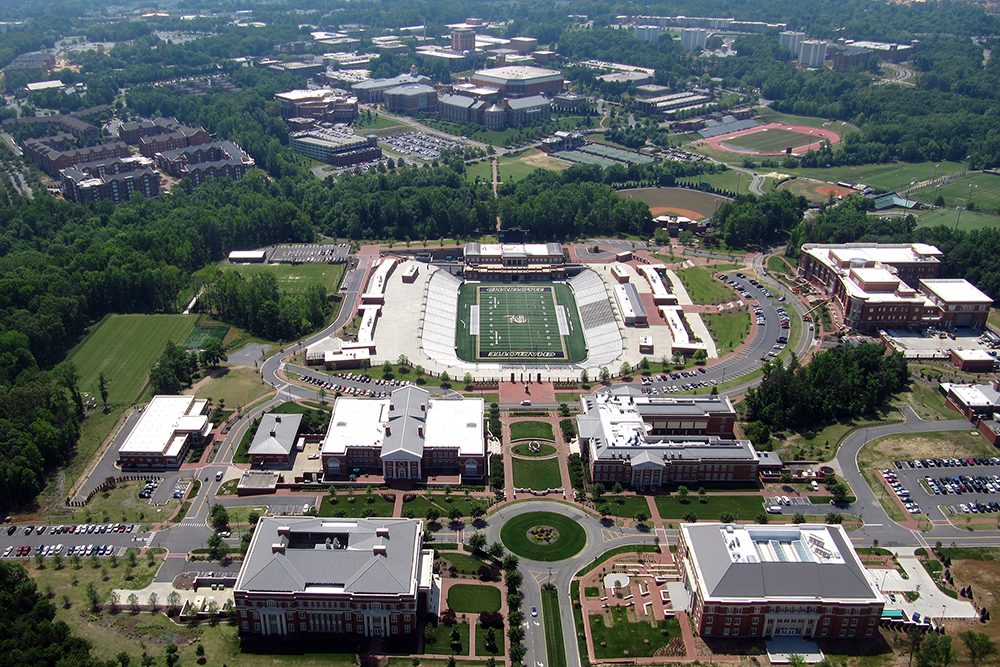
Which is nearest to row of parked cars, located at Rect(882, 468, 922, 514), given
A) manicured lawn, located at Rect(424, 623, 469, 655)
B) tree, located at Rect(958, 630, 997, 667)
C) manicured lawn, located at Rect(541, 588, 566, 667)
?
tree, located at Rect(958, 630, 997, 667)

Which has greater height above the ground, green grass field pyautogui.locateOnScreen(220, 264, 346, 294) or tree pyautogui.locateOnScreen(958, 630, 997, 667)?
tree pyautogui.locateOnScreen(958, 630, 997, 667)

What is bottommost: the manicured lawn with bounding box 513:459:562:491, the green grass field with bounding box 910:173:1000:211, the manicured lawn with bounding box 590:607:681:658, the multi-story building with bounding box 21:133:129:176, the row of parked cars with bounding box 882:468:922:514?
the manicured lawn with bounding box 513:459:562:491

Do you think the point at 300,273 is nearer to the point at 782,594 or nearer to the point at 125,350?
the point at 125,350

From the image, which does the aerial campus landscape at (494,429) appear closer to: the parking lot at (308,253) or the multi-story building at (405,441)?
the multi-story building at (405,441)

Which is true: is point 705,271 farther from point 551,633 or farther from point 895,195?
point 551,633

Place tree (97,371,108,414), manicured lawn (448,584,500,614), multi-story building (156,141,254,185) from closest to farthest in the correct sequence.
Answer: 1. manicured lawn (448,584,500,614)
2. tree (97,371,108,414)
3. multi-story building (156,141,254,185)

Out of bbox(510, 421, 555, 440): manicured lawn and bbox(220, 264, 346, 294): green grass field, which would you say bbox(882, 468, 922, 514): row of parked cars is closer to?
bbox(510, 421, 555, 440): manicured lawn

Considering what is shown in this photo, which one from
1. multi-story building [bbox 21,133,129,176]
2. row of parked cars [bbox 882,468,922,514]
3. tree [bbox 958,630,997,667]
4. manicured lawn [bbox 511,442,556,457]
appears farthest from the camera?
multi-story building [bbox 21,133,129,176]

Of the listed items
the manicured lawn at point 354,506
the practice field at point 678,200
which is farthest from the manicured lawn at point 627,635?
the practice field at point 678,200

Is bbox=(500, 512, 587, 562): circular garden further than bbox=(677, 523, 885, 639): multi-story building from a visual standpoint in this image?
Yes
